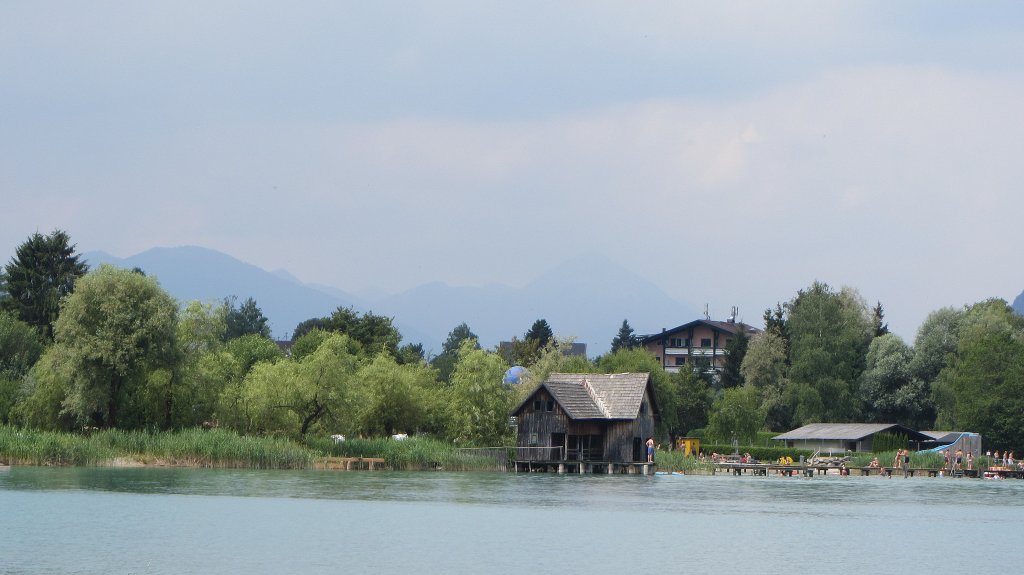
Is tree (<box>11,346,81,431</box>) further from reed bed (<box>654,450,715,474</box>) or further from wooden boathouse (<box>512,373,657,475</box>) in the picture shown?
reed bed (<box>654,450,715,474</box>)

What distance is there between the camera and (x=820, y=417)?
10019 centimetres

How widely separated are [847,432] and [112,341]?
162 ft

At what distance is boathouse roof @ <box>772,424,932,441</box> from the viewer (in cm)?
8844

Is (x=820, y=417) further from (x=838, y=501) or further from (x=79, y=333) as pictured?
(x=79, y=333)

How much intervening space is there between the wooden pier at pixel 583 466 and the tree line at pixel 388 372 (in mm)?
3973

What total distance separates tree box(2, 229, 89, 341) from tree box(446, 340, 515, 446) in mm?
32050

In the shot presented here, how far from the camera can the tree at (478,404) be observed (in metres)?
74.8

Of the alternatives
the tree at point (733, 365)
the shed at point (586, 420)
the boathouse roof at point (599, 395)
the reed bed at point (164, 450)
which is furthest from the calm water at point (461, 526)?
the tree at point (733, 365)

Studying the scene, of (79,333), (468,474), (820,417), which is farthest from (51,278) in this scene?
(820,417)

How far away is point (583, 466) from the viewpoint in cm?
7281

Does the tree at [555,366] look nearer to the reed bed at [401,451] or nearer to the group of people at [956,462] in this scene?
the reed bed at [401,451]

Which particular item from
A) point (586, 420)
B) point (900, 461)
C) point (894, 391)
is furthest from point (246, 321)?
point (900, 461)

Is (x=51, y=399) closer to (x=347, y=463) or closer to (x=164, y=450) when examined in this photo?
(x=164, y=450)

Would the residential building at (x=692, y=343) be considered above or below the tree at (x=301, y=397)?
above
